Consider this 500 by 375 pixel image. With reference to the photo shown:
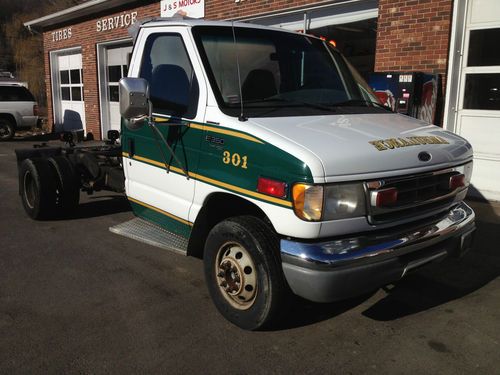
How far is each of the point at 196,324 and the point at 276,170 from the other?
1350 millimetres

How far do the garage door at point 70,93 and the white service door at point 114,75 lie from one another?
1952 mm

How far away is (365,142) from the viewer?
10.2 feet

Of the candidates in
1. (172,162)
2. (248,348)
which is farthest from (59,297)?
(248,348)

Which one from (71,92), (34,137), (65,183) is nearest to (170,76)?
(65,183)

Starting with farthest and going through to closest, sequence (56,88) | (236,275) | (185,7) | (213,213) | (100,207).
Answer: (56,88)
(185,7)
(100,207)
(213,213)
(236,275)

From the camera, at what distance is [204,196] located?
11.8ft

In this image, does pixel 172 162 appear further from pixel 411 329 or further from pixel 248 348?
pixel 411 329

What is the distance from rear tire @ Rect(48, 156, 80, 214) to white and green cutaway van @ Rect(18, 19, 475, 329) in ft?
5.46

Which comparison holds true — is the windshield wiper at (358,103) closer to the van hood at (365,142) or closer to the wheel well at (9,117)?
the van hood at (365,142)

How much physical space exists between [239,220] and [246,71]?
3.98 feet

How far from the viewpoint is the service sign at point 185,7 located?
11285mm

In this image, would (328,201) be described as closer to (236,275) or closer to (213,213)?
(236,275)

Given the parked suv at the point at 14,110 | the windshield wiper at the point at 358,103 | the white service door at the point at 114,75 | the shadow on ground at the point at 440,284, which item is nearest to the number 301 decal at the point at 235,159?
the windshield wiper at the point at 358,103

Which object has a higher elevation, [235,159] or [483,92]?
[483,92]
